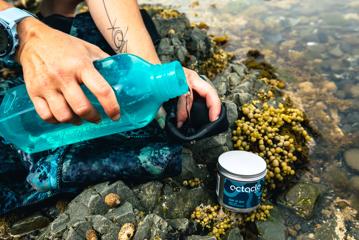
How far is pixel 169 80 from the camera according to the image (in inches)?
108

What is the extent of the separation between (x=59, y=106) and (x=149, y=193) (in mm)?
1595

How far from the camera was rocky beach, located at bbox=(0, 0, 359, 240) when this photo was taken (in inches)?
141

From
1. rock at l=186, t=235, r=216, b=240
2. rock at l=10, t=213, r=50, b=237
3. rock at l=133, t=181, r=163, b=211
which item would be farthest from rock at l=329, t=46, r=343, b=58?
rock at l=10, t=213, r=50, b=237

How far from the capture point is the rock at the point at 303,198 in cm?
411

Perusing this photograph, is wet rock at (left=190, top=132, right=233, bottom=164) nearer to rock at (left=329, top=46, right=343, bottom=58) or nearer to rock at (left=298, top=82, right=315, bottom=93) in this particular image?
rock at (left=298, top=82, right=315, bottom=93)

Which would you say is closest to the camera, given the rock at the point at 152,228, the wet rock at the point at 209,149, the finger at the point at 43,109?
the finger at the point at 43,109

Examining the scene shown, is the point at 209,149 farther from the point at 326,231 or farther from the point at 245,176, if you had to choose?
the point at 326,231

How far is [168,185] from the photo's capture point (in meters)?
3.89

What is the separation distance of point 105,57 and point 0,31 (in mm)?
821

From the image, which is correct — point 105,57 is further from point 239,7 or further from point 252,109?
point 239,7

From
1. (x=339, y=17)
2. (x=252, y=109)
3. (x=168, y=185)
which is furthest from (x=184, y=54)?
(x=339, y=17)

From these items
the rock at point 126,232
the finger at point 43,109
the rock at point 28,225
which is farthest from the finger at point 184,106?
the rock at point 28,225

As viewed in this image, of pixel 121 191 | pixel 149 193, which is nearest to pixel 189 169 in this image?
pixel 149 193

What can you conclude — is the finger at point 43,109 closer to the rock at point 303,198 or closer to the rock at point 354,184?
the rock at point 303,198
